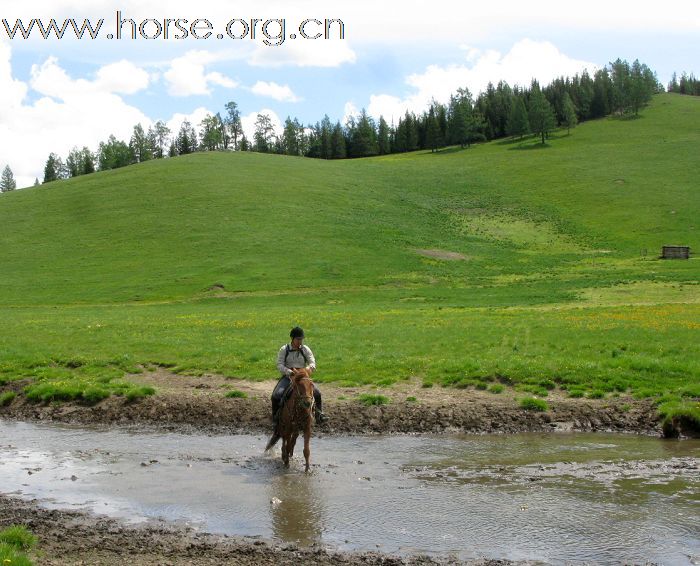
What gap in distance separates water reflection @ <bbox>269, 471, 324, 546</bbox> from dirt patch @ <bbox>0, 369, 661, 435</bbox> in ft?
14.8

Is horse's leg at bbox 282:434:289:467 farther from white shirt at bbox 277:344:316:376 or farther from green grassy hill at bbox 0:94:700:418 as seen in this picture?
green grassy hill at bbox 0:94:700:418

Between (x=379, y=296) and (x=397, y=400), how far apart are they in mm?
30445

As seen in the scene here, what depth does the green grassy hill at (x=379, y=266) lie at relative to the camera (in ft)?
87.9

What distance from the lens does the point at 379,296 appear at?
51.6 meters

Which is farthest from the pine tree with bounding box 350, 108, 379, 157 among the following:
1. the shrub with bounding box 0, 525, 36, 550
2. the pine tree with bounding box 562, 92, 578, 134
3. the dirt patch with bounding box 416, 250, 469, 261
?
the shrub with bounding box 0, 525, 36, 550

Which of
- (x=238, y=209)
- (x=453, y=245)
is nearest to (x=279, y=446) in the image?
(x=453, y=245)

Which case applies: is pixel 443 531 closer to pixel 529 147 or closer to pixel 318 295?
pixel 318 295

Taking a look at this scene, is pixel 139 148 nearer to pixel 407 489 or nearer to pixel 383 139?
pixel 383 139

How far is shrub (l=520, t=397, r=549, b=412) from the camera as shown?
66.0 ft

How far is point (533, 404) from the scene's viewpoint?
802 inches

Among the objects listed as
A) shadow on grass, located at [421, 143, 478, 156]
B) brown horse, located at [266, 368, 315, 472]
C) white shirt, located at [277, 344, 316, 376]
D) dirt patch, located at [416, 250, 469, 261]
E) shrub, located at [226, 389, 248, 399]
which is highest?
shadow on grass, located at [421, 143, 478, 156]

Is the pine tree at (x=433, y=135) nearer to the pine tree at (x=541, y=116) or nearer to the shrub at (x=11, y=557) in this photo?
the pine tree at (x=541, y=116)

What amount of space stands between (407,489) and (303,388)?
3248mm

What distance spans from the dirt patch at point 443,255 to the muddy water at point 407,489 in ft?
162
